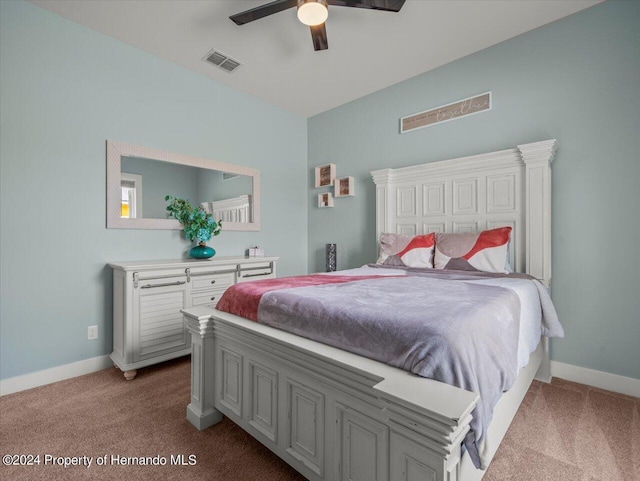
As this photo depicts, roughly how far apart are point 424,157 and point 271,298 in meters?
2.43

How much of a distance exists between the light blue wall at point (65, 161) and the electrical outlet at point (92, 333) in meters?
0.03

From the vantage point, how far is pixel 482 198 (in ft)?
8.96

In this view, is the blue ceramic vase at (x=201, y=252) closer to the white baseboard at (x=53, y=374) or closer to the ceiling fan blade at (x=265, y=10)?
the white baseboard at (x=53, y=374)

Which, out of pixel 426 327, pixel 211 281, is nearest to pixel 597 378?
pixel 426 327

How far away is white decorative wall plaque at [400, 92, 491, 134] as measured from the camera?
2833 millimetres

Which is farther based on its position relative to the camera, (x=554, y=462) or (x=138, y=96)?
(x=138, y=96)

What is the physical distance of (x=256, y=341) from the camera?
4.86ft

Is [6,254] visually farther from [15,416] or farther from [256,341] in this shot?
[256,341]

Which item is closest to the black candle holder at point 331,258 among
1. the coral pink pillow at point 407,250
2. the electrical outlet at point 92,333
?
the coral pink pillow at point 407,250

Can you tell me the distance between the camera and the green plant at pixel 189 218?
293cm

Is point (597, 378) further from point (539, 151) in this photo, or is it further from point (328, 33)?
point (328, 33)

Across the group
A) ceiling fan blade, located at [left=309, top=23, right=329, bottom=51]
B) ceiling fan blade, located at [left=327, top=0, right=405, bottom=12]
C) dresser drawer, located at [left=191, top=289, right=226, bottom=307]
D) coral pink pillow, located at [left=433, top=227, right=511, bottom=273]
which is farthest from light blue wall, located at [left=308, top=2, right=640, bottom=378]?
dresser drawer, located at [left=191, top=289, right=226, bottom=307]

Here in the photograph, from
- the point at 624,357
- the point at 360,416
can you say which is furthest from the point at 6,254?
the point at 624,357

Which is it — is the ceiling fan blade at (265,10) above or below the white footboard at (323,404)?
above
